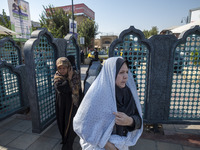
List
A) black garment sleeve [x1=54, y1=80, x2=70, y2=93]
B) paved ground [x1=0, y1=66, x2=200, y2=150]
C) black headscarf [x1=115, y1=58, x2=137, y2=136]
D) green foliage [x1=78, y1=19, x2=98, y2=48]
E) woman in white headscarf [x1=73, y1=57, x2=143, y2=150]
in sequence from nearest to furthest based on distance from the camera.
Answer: woman in white headscarf [x1=73, y1=57, x2=143, y2=150], black headscarf [x1=115, y1=58, x2=137, y2=136], black garment sleeve [x1=54, y1=80, x2=70, y2=93], paved ground [x1=0, y1=66, x2=200, y2=150], green foliage [x1=78, y1=19, x2=98, y2=48]

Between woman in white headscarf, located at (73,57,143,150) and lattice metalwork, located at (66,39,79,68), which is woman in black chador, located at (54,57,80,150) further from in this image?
lattice metalwork, located at (66,39,79,68)

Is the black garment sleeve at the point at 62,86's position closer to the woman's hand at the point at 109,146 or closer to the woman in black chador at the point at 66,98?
the woman in black chador at the point at 66,98

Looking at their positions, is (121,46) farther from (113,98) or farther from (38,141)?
(38,141)

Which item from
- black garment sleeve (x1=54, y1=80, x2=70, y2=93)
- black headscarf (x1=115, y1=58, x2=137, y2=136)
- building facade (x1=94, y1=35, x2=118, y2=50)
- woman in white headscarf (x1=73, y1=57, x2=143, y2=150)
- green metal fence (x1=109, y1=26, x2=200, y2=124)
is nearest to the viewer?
woman in white headscarf (x1=73, y1=57, x2=143, y2=150)

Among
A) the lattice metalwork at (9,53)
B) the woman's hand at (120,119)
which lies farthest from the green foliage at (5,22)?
the woman's hand at (120,119)

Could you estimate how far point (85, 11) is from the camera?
3953cm

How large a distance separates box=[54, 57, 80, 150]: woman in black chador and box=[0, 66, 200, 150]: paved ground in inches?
14.6

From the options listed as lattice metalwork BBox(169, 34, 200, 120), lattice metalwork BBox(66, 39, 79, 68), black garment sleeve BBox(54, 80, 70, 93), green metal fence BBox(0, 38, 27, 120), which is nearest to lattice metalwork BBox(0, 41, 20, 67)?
green metal fence BBox(0, 38, 27, 120)

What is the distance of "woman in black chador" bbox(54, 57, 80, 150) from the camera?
103 inches

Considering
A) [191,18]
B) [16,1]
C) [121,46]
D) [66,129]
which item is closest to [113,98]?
[66,129]

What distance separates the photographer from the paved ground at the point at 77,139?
2.88 meters

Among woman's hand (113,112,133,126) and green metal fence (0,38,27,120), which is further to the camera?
green metal fence (0,38,27,120)

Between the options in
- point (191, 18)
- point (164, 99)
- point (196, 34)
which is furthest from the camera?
point (191, 18)

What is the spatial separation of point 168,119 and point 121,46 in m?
2.08
